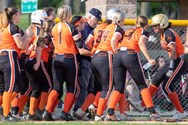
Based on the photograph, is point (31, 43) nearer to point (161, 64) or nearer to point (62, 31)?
point (62, 31)

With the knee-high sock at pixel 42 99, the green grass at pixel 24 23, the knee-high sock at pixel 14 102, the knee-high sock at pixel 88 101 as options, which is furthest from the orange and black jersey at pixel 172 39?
the green grass at pixel 24 23

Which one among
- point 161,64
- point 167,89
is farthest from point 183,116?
point 161,64

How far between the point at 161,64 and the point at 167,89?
1418 mm

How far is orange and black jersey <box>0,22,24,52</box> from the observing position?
14844 millimetres

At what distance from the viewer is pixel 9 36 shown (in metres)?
14.9

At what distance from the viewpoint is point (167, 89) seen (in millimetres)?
15703

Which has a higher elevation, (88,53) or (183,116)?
(88,53)

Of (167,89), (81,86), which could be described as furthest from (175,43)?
(81,86)

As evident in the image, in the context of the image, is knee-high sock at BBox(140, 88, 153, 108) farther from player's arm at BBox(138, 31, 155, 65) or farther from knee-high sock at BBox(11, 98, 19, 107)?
knee-high sock at BBox(11, 98, 19, 107)

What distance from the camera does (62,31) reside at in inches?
597

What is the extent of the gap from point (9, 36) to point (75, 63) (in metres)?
1.27

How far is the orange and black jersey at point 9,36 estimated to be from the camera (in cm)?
1484

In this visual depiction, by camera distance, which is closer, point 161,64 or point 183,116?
point 183,116

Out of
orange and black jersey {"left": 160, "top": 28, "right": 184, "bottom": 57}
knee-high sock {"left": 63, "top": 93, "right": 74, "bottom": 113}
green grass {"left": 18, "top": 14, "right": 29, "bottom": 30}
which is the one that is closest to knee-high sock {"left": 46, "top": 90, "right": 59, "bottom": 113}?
knee-high sock {"left": 63, "top": 93, "right": 74, "bottom": 113}
